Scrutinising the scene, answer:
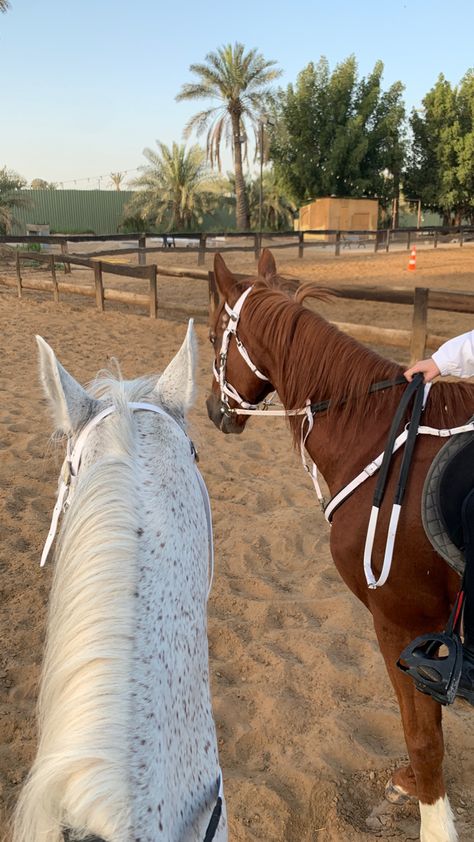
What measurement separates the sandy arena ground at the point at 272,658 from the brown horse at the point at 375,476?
26 cm

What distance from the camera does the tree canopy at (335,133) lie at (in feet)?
131

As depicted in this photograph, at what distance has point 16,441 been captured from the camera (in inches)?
223

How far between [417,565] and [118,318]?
10429 mm

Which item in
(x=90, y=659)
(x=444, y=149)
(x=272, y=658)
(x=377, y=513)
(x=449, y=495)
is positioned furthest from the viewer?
(x=444, y=149)

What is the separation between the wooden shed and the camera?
37.4m

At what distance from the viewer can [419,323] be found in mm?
7016

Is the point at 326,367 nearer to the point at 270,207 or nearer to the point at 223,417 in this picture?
the point at 223,417

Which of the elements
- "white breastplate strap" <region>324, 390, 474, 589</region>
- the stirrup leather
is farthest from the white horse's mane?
the stirrup leather

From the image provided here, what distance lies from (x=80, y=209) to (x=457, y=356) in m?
46.3

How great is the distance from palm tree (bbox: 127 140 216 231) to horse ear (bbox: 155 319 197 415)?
3768 centimetres

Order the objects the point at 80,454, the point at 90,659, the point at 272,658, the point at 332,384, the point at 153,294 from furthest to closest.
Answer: the point at 153,294, the point at 272,658, the point at 332,384, the point at 80,454, the point at 90,659

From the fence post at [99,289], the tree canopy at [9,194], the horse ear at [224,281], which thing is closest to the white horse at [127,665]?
the horse ear at [224,281]

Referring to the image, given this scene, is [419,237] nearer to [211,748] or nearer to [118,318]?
[118,318]

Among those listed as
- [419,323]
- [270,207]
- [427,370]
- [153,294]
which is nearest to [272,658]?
[427,370]
